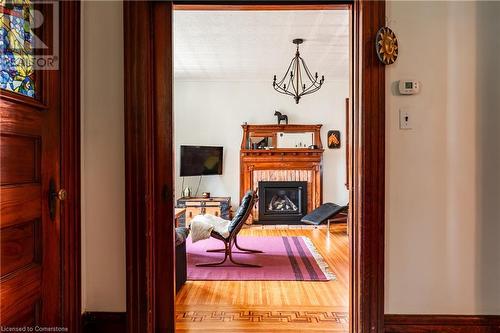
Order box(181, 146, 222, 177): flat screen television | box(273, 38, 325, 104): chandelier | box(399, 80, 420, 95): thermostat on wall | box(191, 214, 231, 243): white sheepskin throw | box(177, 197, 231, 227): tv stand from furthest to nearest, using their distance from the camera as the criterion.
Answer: box(181, 146, 222, 177): flat screen television → box(177, 197, 231, 227): tv stand → box(273, 38, 325, 104): chandelier → box(191, 214, 231, 243): white sheepskin throw → box(399, 80, 420, 95): thermostat on wall

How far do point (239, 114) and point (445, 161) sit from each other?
456 cm

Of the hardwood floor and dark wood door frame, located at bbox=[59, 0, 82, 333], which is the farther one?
the hardwood floor

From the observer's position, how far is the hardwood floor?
2.18 metres

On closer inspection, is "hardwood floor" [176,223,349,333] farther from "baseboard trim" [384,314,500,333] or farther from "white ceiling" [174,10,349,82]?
"white ceiling" [174,10,349,82]

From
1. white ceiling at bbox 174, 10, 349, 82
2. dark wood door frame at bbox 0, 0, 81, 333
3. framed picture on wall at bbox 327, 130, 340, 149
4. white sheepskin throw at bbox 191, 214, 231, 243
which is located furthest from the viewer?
framed picture on wall at bbox 327, 130, 340, 149

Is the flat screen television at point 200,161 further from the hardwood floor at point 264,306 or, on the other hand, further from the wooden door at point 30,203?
the wooden door at point 30,203

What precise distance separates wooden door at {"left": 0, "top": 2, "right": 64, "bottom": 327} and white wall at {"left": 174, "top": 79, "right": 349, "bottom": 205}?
14.7ft

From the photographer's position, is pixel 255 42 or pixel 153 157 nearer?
pixel 153 157

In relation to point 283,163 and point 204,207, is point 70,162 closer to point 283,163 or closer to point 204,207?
point 204,207

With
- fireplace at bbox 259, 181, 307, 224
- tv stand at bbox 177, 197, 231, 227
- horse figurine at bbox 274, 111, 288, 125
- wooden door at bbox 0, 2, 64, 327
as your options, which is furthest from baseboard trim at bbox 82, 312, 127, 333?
horse figurine at bbox 274, 111, 288, 125

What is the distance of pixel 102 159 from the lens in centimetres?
190

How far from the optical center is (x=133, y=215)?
1843mm

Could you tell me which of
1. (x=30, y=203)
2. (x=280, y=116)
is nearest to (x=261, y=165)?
(x=280, y=116)

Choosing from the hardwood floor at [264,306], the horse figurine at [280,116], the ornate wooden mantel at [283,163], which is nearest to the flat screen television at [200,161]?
the ornate wooden mantel at [283,163]
